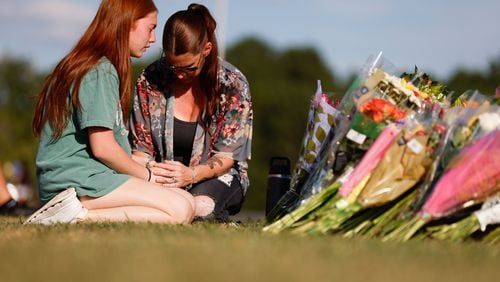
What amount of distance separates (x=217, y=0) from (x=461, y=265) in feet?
86.3

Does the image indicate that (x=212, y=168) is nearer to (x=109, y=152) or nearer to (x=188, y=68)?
(x=188, y=68)

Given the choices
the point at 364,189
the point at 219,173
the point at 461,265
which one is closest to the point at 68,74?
the point at 219,173

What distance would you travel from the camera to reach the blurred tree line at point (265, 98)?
41531 millimetres

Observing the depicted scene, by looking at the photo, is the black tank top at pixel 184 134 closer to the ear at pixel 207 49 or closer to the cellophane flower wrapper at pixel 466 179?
the ear at pixel 207 49

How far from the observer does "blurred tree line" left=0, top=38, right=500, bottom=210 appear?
41.5 metres

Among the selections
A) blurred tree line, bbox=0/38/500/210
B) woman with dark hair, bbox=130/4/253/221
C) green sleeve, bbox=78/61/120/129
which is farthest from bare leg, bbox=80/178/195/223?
blurred tree line, bbox=0/38/500/210

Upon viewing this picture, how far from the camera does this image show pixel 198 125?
7.55 meters

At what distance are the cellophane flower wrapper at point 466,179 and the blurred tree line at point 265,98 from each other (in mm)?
31865

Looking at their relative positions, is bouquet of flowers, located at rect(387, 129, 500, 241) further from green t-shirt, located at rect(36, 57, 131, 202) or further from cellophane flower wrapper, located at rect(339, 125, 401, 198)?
green t-shirt, located at rect(36, 57, 131, 202)

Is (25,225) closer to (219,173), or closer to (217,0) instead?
(219,173)

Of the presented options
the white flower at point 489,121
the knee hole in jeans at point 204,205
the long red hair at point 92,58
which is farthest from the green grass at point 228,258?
the knee hole in jeans at point 204,205

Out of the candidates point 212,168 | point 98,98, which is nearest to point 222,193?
point 212,168

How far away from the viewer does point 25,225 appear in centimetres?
629

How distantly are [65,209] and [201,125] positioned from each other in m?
1.64
